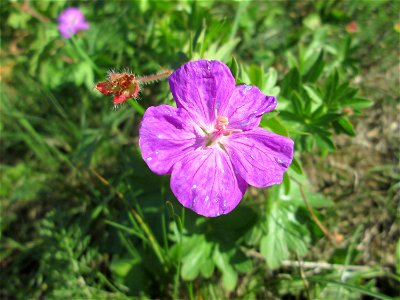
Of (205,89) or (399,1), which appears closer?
(205,89)

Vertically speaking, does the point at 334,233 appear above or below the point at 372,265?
above

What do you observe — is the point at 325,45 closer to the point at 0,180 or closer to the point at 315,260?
the point at 315,260

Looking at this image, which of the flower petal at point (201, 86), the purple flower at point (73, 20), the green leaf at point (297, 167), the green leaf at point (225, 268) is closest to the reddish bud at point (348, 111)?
the green leaf at point (297, 167)

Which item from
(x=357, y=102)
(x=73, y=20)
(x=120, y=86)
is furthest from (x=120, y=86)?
(x=73, y=20)

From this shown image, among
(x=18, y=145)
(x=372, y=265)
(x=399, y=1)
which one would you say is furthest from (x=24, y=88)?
(x=399, y=1)

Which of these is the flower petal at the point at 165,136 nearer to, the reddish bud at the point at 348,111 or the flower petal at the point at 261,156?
the flower petal at the point at 261,156

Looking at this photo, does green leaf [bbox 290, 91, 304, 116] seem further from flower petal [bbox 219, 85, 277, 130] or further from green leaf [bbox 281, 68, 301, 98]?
flower petal [bbox 219, 85, 277, 130]

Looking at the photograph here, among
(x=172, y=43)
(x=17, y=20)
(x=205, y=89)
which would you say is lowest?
(x=205, y=89)

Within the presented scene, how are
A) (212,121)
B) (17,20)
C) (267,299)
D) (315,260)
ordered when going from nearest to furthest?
1. (212,121)
2. (267,299)
3. (315,260)
4. (17,20)
